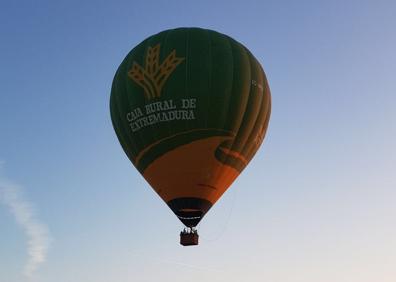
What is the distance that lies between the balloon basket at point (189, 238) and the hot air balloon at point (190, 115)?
5 cm

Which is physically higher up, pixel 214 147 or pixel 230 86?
pixel 230 86

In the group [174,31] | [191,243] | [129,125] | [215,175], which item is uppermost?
[174,31]

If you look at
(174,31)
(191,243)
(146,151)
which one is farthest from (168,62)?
(191,243)

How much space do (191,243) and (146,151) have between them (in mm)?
4662

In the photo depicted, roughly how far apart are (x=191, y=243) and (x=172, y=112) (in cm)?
598

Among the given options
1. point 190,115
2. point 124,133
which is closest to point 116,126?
point 124,133

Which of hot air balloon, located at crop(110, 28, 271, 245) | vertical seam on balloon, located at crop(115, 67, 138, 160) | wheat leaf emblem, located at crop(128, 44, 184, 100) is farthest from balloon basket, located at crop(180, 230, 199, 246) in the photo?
wheat leaf emblem, located at crop(128, 44, 184, 100)

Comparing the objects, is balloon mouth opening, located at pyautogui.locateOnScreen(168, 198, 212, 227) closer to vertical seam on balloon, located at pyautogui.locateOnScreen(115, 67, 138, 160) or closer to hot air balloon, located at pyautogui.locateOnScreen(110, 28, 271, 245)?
hot air balloon, located at pyautogui.locateOnScreen(110, 28, 271, 245)

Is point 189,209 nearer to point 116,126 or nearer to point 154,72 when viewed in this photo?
point 116,126

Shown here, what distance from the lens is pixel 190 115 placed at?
1242 inches

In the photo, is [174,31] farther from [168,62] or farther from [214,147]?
[214,147]

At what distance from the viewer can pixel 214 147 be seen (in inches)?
1249

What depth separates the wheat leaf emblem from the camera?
3206 cm

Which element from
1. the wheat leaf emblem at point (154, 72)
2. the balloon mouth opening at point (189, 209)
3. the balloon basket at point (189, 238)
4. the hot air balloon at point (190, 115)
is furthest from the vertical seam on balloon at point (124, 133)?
the balloon basket at point (189, 238)
